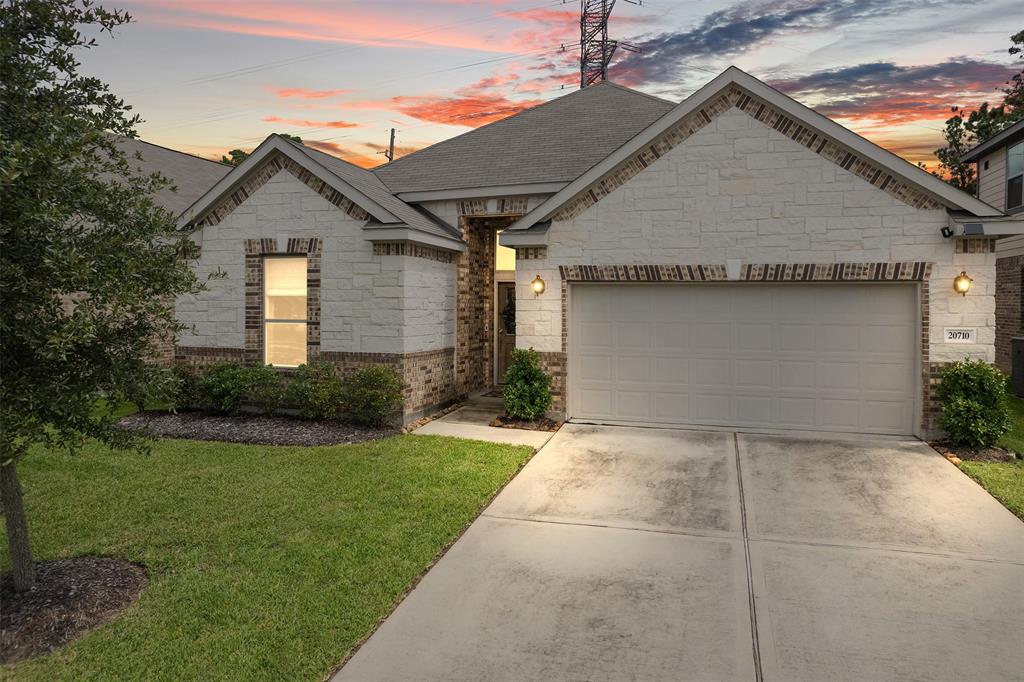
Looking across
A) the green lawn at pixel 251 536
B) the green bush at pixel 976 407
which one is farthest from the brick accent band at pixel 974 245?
the green lawn at pixel 251 536

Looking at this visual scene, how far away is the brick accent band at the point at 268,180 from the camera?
10938 millimetres

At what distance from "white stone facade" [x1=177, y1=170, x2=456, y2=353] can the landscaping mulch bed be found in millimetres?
8502

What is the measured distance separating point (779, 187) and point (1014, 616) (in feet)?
23.0

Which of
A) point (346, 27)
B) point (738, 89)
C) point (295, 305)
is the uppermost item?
point (346, 27)

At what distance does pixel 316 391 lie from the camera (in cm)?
1051

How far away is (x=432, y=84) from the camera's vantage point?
1670 cm

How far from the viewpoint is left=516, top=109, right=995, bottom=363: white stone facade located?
362 inches

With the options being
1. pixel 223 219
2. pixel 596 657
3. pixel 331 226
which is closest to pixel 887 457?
pixel 596 657

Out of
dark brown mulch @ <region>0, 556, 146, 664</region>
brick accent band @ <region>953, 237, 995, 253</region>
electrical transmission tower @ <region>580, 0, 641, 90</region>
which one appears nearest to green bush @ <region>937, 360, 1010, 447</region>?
brick accent band @ <region>953, 237, 995, 253</region>

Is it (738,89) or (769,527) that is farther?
(738,89)

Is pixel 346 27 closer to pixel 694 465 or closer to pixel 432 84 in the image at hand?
pixel 432 84

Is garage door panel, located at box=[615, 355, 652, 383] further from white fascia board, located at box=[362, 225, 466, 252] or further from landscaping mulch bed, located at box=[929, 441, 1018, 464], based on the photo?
landscaping mulch bed, located at box=[929, 441, 1018, 464]

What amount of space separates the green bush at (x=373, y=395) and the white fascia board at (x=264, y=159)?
268cm

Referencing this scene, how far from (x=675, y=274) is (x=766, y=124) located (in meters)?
2.75
